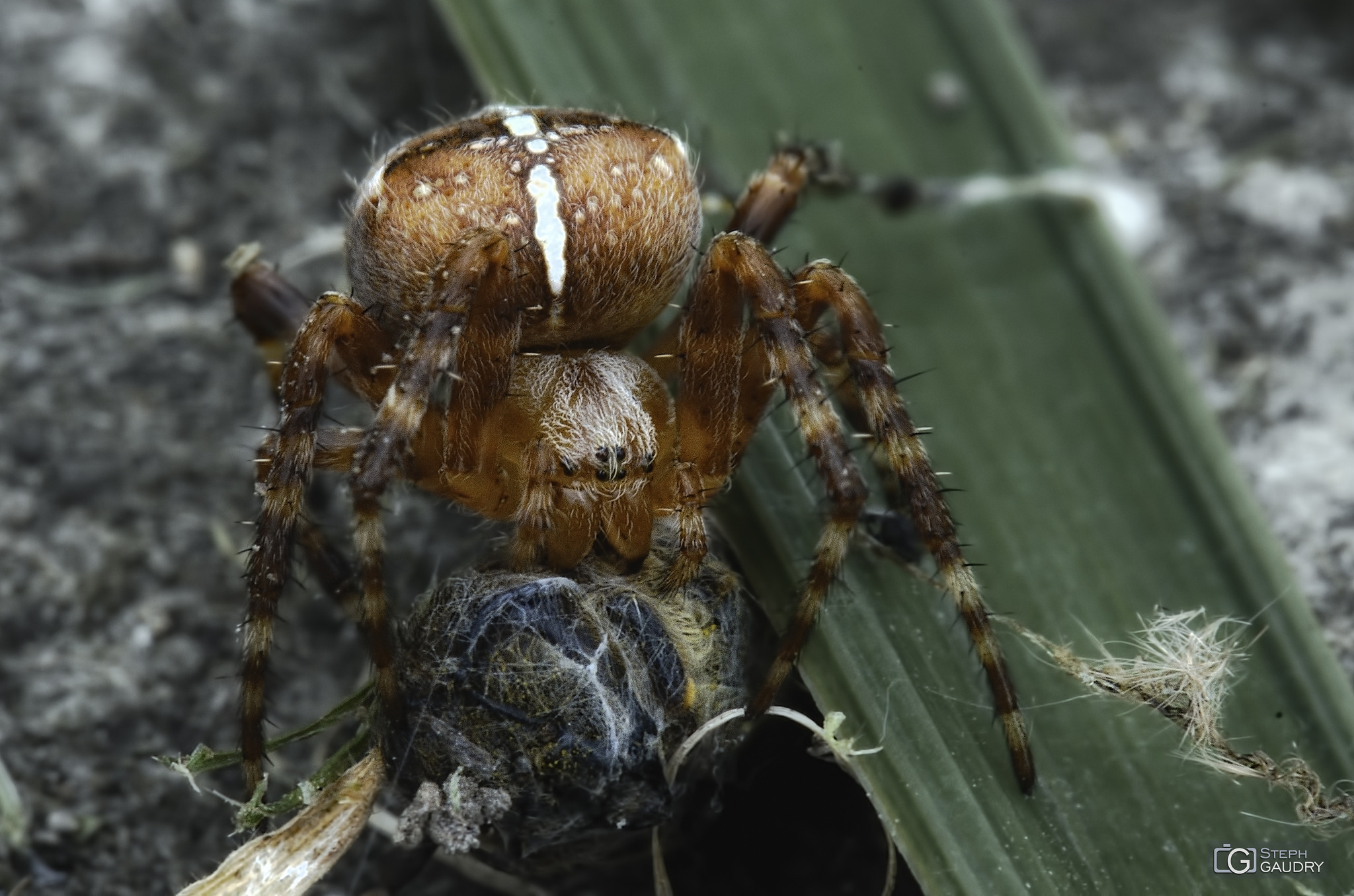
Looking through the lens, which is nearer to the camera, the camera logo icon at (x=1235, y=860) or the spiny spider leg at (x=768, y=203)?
the camera logo icon at (x=1235, y=860)

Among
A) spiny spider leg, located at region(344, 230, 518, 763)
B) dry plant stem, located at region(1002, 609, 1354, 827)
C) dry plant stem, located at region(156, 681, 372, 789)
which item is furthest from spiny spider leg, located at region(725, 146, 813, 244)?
dry plant stem, located at region(156, 681, 372, 789)

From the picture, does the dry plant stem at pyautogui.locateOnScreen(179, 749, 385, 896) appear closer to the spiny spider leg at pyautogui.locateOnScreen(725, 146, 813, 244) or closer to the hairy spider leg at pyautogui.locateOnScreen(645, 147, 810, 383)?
the hairy spider leg at pyautogui.locateOnScreen(645, 147, 810, 383)

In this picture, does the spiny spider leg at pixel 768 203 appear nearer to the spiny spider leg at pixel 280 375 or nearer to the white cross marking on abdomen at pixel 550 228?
the white cross marking on abdomen at pixel 550 228

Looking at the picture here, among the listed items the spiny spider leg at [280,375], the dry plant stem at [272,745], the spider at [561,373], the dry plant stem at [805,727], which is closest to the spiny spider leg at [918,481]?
the spider at [561,373]

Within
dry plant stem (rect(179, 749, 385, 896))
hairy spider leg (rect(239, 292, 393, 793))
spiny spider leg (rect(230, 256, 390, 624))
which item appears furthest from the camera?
spiny spider leg (rect(230, 256, 390, 624))

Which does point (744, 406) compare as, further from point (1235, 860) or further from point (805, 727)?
point (1235, 860)

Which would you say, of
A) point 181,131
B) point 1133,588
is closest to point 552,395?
point 1133,588

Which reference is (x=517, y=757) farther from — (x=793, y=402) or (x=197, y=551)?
(x=197, y=551)
